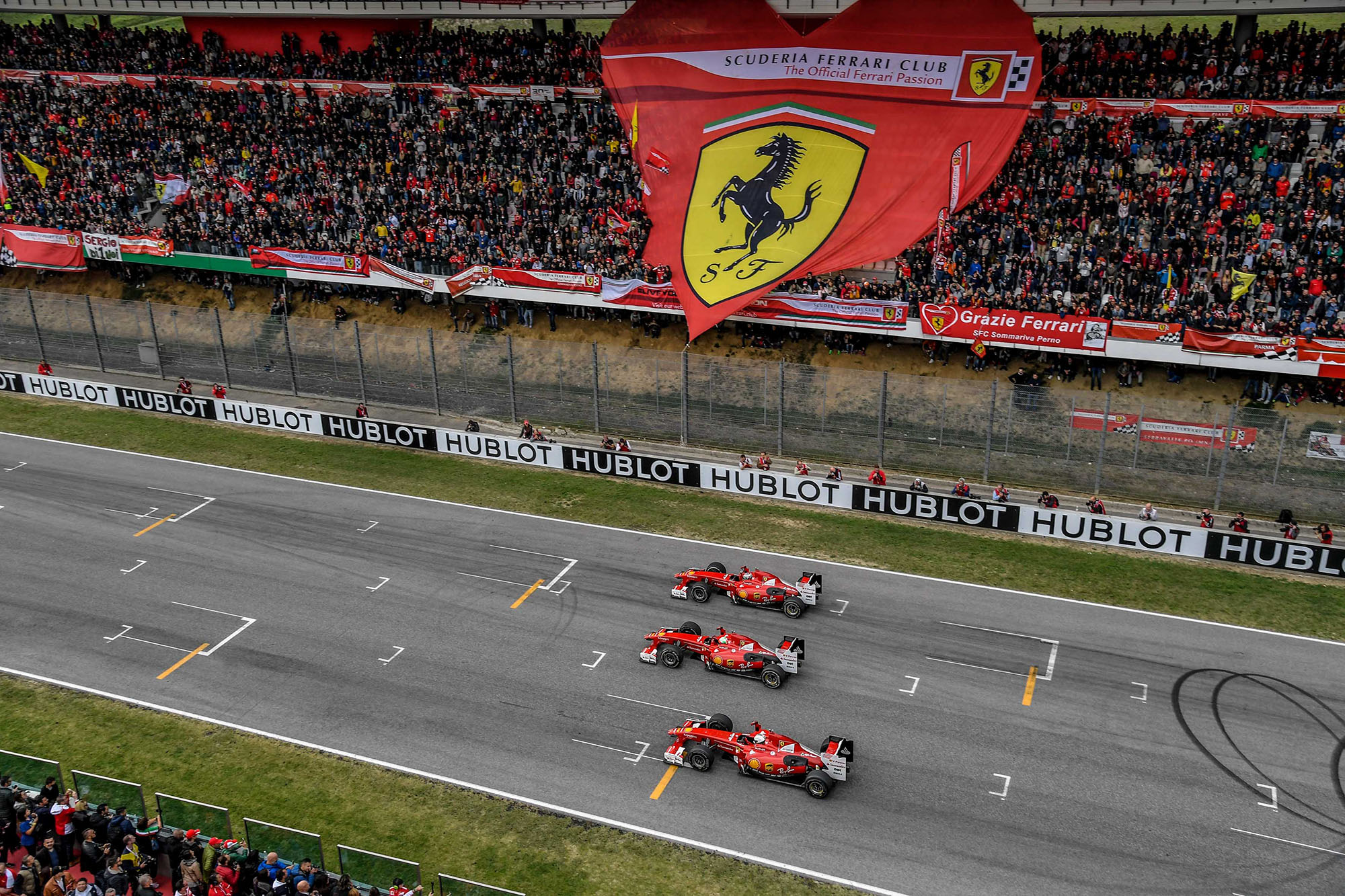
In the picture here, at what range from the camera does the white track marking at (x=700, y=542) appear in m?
26.3

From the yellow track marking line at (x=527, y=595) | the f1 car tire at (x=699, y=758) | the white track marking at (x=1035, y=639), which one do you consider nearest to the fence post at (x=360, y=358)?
the yellow track marking line at (x=527, y=595)

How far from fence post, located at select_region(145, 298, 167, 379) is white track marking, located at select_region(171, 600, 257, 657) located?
1757 centimetres

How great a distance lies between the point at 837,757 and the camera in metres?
20.7

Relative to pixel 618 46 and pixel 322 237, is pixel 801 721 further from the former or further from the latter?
pixel 322 237

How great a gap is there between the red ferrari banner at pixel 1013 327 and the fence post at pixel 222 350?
25777mm

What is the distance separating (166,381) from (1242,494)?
38195 millimetres

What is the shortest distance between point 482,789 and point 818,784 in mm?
6604

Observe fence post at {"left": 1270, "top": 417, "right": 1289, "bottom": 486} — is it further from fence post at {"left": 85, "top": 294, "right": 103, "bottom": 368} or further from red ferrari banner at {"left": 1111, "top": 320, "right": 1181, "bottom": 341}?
fence post at {"left": 85, "top": 294, "right": 103, "bottom": 368}

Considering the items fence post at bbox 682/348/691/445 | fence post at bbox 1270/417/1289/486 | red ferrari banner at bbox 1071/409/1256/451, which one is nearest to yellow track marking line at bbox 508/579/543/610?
fence post at bbox 682/348/691/445

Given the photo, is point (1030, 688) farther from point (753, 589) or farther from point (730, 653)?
point (753, 589)

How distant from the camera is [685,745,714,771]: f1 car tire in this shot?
71.1 ft

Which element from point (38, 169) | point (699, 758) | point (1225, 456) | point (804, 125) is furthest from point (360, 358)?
point (1225, 456)

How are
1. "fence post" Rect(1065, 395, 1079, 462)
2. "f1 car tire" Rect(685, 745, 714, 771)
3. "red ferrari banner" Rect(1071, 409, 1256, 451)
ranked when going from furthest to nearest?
"fence post" Rect(1065, 395, 1079, 462) → "red ferrari banner" Rect(1071, 409, 1256, 451) → "f1 car tire" Rect(685, 745, 714, 771)

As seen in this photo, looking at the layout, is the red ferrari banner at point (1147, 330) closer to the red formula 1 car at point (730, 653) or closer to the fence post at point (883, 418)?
the fence post at point (883, 418)
